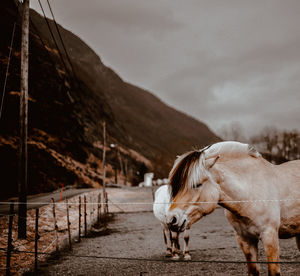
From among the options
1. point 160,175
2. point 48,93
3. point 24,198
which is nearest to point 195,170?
point 24,198

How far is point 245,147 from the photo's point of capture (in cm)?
324

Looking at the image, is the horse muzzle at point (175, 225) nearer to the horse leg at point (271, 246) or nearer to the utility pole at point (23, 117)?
the horse leg at point (271, 246)

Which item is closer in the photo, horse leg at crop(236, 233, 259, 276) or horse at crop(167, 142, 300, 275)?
horse at crop(167, 142, 300, 275)

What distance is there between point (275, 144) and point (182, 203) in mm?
50746

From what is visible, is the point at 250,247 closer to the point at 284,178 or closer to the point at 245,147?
the point at 284,178

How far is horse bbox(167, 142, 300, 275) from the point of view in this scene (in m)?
2.78

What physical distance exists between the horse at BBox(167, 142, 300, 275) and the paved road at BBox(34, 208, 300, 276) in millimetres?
1269

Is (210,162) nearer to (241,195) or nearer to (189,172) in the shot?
(189,172)

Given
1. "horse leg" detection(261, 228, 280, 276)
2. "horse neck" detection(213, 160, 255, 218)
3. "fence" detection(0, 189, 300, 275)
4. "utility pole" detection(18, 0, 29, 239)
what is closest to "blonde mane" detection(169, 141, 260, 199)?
"horse neck" detection(213, 160, 255, 218)

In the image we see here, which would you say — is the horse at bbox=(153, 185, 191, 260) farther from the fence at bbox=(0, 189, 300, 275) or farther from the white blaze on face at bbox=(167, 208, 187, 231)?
the white blaze on face at bbox=(167, 208, 187, 231)

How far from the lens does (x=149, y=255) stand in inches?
274

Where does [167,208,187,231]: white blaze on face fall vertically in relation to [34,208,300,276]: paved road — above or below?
above

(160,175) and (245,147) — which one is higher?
(245,147)

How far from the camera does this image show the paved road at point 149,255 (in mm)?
5441
